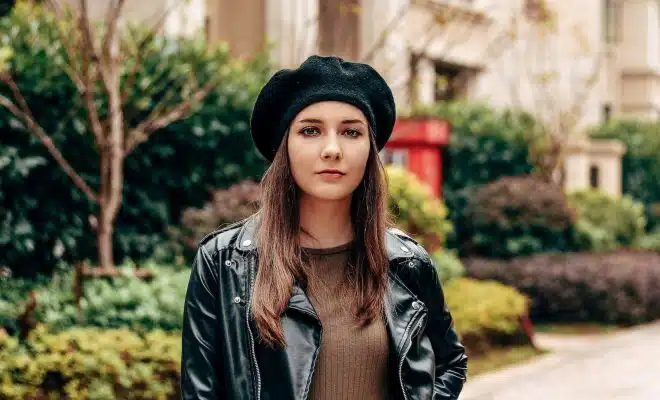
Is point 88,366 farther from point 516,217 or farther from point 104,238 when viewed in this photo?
point 516,217

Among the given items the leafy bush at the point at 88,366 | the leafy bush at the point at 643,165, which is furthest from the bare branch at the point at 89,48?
the leafy bush at the point at 643,165

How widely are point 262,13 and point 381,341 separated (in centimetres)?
1456

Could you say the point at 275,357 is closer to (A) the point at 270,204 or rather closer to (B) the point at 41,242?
(A) the point at 270,204

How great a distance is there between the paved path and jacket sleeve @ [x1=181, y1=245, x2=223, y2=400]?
6.41m

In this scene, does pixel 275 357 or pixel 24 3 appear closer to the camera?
pixel 275 357

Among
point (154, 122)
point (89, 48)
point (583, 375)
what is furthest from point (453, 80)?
point (89, 48)

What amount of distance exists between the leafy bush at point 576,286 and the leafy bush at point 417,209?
9.75 feet

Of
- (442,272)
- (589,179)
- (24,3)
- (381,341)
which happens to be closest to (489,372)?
(442,272)

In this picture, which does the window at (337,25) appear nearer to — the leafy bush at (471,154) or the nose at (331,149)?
the leafy bush at (471,154)

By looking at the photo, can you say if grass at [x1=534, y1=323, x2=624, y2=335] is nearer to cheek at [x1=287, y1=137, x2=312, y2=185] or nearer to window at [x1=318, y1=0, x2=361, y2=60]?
window at [x1=318, y1=0, x2=361, y2=60]

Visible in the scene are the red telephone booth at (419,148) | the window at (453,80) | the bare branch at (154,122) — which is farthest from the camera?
the window at (453,80)

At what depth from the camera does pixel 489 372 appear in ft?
34.9

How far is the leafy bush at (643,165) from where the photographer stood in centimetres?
2511

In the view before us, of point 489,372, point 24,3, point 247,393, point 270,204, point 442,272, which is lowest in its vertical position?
point 489,372
